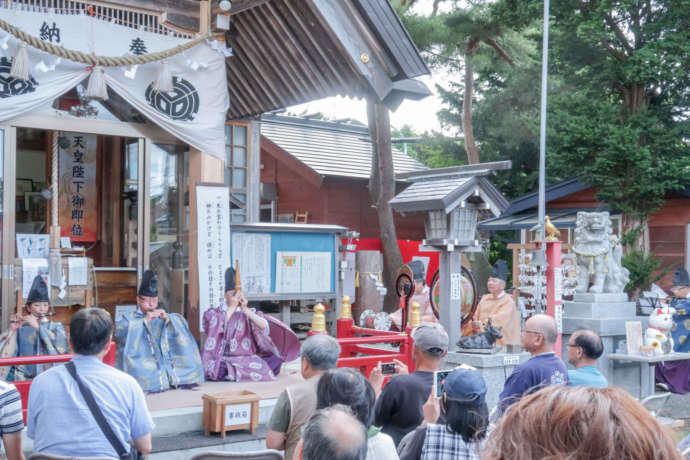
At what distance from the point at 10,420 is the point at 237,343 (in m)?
4.67

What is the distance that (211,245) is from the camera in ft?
27.1

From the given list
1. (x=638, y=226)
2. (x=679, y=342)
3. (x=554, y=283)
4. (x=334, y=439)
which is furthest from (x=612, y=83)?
(x=334, y=439)

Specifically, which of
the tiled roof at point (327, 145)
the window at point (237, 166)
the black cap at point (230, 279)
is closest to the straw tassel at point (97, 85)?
the black cap at point (230, 279)

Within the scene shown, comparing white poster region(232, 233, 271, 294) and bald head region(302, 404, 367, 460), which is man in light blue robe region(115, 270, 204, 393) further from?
bald head region(302, 404, 367, 460)

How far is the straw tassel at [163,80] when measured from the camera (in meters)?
7.99

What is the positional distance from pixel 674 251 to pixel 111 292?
12.0m

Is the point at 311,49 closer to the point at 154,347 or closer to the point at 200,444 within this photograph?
the point at 154,347

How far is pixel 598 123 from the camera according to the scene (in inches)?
585

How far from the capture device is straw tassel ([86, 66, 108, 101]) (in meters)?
7.51

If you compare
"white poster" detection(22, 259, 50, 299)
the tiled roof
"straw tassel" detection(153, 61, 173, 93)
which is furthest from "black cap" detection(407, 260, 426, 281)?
the tiled roof

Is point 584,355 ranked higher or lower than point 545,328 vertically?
lower

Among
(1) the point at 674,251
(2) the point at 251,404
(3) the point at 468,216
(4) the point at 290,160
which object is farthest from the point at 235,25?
(1) the point at 674,251

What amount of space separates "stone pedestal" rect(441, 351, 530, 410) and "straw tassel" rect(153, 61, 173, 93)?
175 inches

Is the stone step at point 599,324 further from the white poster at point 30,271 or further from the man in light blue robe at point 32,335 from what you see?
the white poster at point 30,271
